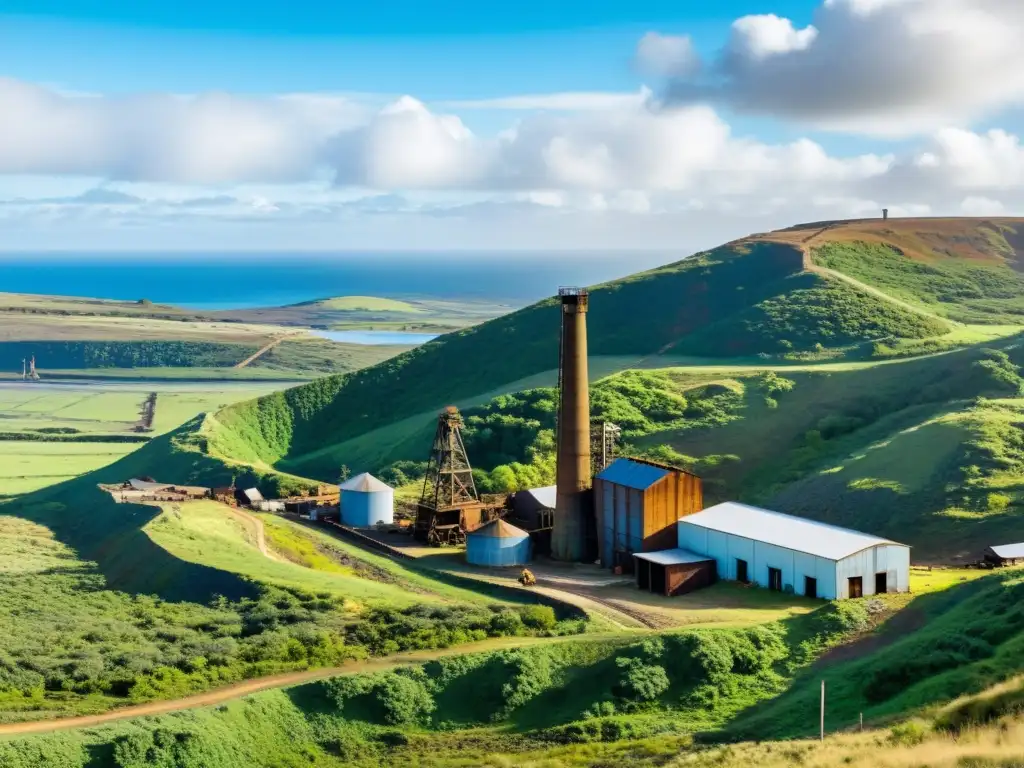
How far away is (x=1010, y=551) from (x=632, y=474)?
47.5 feet

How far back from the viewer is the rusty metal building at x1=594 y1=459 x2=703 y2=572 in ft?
157

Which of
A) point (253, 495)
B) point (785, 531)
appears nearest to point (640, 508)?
point (785, 531)

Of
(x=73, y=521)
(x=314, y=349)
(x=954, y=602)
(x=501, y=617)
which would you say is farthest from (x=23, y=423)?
(x=954, y=602)

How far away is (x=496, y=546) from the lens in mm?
49719

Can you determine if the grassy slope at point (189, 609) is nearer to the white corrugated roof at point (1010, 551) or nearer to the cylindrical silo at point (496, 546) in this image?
the cylindrical silo at point (496, 546)

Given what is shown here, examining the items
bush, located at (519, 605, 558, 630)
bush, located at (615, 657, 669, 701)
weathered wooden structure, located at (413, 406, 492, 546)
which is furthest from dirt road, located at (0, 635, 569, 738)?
weathered wooden structure, located at (413, 406, 492, 546)

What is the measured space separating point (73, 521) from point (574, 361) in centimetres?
2964

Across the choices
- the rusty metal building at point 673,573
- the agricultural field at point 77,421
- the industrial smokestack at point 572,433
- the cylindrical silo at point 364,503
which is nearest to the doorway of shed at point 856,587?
the rusty metal building at point 673,573

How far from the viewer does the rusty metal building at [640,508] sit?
4800 cm

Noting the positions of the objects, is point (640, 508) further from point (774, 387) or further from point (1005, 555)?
point (774, 387)

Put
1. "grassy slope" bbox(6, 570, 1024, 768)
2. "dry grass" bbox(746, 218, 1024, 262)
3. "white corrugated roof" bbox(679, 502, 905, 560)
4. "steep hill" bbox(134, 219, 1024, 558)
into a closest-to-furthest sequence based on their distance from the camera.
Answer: "grassy slope" bbox(6, 570, 1024, 768) < "white corrugated roof" bbox(679, 502, 905, 560) < "steep hill" bbox(134, 219, 1024, 558) < "dry grass" bbox(746, 218, 1024, 262)

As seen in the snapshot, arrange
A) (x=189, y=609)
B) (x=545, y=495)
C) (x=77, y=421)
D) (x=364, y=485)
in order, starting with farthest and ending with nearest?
1. (x=77, y=421)
2. (x=364, y=485)
3. (x=545, y=495)
4. (x=189, y=609)

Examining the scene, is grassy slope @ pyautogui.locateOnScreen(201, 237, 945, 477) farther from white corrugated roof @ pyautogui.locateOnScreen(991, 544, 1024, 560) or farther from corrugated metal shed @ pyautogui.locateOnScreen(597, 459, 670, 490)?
white corrugated roof @ pyautogui.locateOnScreen(991, 544, 1024, 560)

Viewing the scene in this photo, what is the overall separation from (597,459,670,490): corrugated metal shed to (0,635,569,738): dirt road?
478 inches
